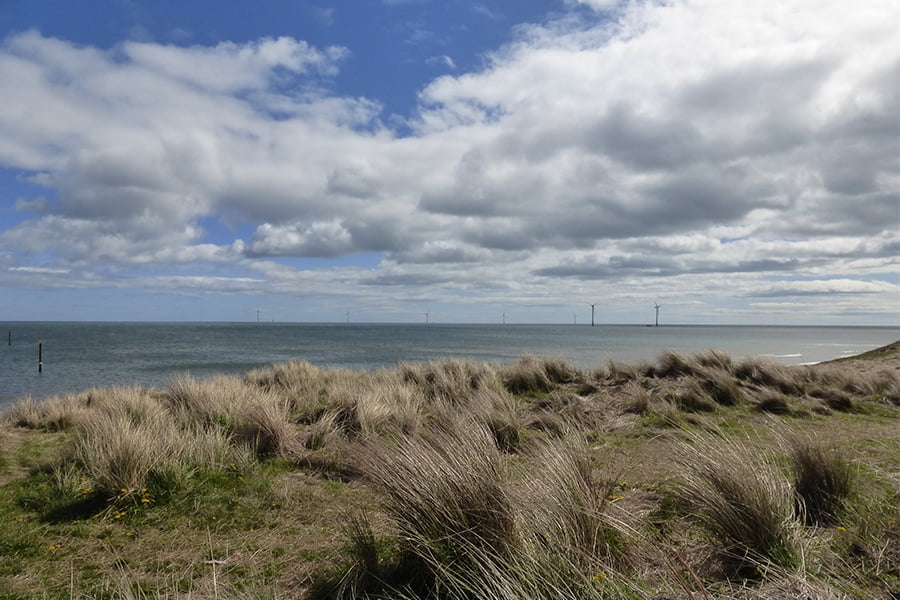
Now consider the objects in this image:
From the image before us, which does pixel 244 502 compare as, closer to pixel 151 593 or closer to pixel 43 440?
pixel 151 593

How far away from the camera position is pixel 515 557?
347cm

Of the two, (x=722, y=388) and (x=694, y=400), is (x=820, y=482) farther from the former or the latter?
(x=722, y=388)

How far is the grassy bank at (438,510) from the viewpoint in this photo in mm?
3643

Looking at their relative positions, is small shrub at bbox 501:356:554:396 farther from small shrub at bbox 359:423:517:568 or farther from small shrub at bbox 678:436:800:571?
small shrub at bbox 359:423:517:568

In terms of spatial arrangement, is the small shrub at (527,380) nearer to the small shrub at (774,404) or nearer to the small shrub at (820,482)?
the small shrub at (774,404)

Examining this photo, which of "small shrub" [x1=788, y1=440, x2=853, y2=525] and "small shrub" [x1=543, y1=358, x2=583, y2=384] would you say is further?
"small shrub" [x1=543, y1=358, x2=583, y2=384]

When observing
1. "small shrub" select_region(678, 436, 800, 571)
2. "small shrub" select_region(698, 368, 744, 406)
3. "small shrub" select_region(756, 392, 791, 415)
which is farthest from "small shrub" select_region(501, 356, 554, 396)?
"small shrub" select_region(678, 436, 800, 571)

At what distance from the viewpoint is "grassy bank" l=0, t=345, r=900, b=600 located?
3.64 meters

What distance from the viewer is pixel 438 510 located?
4.14 meters

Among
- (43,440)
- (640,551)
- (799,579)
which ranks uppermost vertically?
(799,579)

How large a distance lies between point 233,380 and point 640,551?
1280 cm

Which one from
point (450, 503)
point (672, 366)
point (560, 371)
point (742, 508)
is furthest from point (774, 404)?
Result: point (450, 503)

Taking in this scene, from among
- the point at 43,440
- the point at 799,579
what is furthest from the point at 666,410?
the point at 43,440

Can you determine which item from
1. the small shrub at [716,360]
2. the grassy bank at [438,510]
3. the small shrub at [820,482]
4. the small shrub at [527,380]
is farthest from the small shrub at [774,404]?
the small shrub at [820,482]
